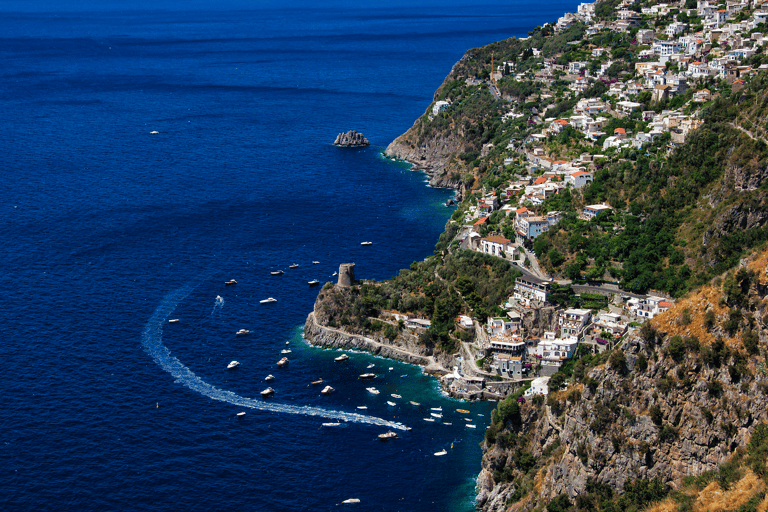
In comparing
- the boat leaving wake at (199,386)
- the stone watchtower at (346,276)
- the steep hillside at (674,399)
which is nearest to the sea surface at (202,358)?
the boat leaving wake at (199,386)

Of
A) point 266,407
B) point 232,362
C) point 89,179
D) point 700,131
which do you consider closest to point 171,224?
point 89,179

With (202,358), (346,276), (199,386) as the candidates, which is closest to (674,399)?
(199,386)

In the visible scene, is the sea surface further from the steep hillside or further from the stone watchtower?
the steep hillside

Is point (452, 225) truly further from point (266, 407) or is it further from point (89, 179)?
point (89, 179)

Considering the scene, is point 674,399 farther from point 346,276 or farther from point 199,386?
point 346,276

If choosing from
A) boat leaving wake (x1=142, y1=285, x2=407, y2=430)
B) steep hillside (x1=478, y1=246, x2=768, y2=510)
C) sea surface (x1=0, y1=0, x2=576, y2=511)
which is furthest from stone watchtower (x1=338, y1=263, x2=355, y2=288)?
steep hillside (x1=478, y1=246, x2=768, y2=510)

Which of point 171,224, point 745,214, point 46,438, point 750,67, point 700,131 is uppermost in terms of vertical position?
point 750,67

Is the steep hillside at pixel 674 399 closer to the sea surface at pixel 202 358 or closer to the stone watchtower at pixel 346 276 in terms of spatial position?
the sea surface at pixel 202 358

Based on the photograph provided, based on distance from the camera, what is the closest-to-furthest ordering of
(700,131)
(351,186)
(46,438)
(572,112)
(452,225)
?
1. (46,438)
2. (700,131)
3. (452,225)
4. (572,112)
5. (351,186)

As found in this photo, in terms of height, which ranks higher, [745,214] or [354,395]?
[745,214]
